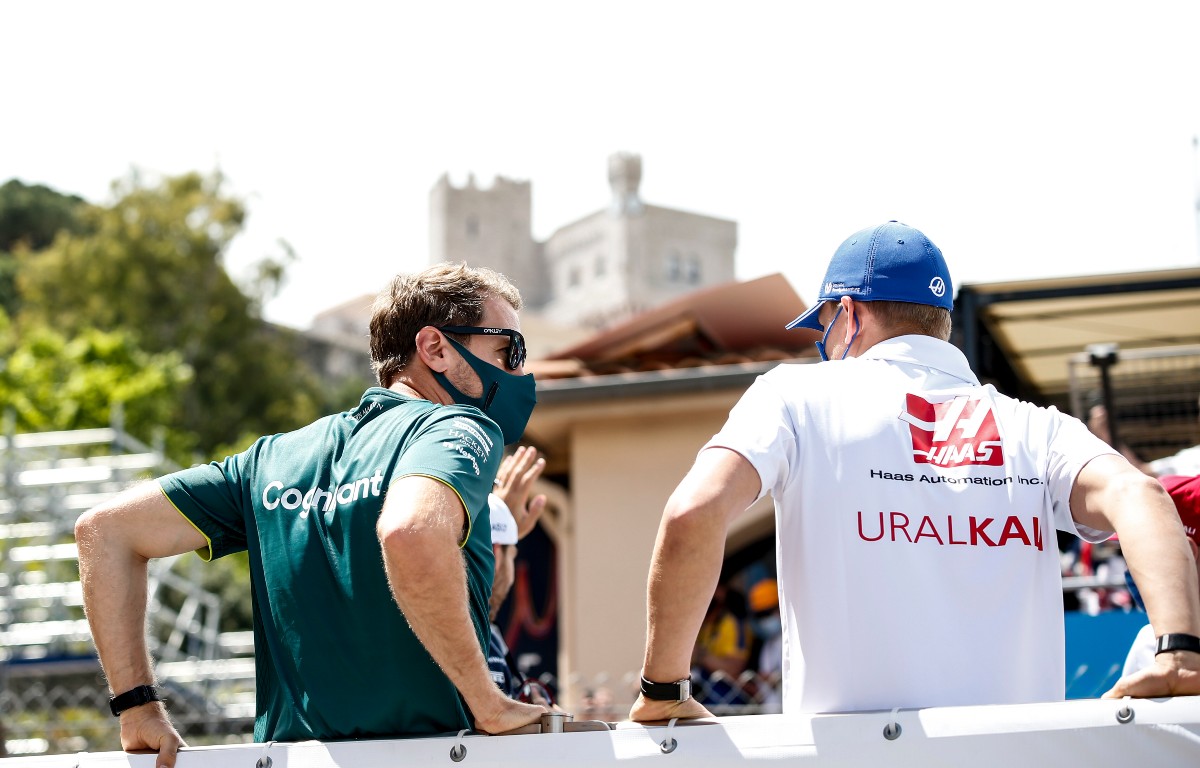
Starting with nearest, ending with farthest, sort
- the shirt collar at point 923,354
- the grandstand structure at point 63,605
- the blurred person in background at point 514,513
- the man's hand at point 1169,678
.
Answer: the man's hand at point 1169,678
the shirt collar at point 923,354
the blurred person in background at point 514,513
the grandstand structure at point 63,605

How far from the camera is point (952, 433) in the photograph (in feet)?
7.57

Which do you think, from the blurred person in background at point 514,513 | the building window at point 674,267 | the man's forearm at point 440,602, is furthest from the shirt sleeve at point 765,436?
the building window at point 674,267

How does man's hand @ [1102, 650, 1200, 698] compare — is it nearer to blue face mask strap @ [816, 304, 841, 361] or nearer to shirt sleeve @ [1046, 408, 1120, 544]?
shirt sleeve @ [1046, 408, 1120, 544]

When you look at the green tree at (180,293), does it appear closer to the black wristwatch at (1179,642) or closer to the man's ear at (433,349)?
the man's ear at (433,349)

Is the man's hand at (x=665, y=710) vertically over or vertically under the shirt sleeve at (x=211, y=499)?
under

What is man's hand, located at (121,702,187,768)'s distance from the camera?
238 centimetres

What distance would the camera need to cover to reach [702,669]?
920cm

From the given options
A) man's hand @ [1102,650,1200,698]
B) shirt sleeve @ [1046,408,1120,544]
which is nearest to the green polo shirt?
shirt sleeve @ [1046,408,1120,544]

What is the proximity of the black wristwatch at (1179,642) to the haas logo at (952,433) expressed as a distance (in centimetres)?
43

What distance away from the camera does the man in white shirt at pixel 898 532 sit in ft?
6.96

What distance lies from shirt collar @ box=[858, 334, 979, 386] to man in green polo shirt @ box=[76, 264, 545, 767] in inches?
31.2

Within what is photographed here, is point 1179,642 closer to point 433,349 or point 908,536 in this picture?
point 908,536

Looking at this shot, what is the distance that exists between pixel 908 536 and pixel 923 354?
0.42m

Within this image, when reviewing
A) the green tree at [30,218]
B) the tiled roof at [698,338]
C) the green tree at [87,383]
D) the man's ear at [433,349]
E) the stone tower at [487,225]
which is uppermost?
the stone tower at [487,225]
